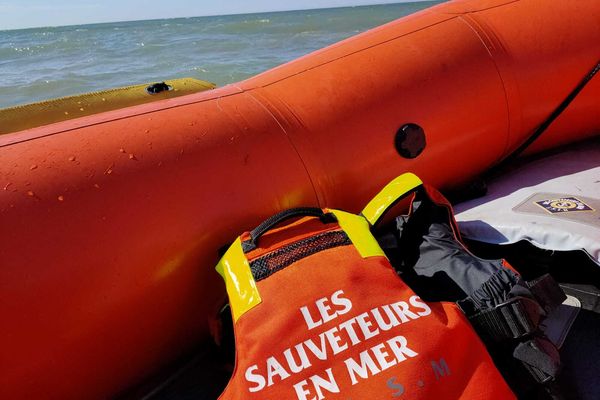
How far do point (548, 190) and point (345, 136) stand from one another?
58 centimetres

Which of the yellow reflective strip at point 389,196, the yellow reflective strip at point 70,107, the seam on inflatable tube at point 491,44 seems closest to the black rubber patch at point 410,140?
the yellow reflective strip at point 389,196

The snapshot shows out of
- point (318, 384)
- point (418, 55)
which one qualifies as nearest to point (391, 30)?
point (418, 55)

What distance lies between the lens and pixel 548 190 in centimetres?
131

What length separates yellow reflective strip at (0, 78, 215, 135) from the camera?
1.46 m

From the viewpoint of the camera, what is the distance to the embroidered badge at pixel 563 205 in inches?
45.8

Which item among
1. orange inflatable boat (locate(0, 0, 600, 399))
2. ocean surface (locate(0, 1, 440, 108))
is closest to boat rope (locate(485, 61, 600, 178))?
orange inflatable boat (locate(0, 0, 600, 399))

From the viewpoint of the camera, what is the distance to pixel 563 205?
3.92ft

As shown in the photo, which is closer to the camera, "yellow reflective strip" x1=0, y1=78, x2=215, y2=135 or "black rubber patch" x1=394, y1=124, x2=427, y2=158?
"black rubber patch" x1=394, y1=124, x2=427, y2=158

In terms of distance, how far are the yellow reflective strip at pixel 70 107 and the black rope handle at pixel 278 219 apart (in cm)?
90

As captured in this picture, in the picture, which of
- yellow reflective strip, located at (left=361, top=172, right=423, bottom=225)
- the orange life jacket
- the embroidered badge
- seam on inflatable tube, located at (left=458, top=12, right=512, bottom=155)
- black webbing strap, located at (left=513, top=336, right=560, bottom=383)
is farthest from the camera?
seam on inflatable tube, located at (left=458, top=12, right=512, bottom=155)

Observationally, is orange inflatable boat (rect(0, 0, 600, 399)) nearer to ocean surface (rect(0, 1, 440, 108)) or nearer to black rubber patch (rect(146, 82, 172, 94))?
black rubber patch (rect(146, 82, 172, 94))

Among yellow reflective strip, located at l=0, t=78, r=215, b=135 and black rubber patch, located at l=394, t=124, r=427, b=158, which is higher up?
yellow reflective strip, located at l=0, t=78, r=215, b=135

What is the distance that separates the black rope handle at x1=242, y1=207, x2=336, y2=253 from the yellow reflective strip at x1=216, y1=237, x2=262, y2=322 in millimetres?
20

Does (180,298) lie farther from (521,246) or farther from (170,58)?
(170,58)
